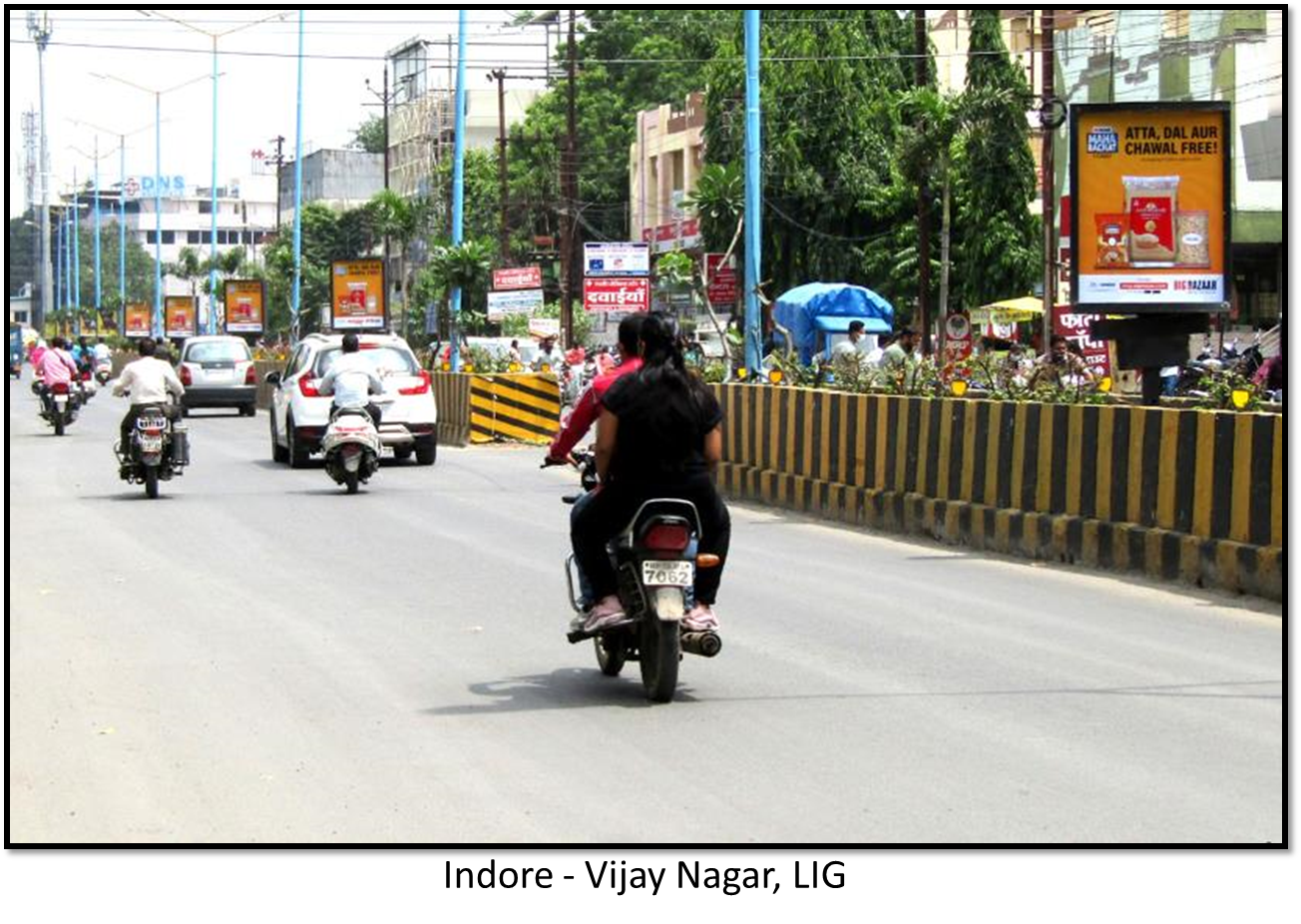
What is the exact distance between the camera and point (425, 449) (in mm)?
24234

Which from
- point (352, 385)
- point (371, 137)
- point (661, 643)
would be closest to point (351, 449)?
point (352, 385)

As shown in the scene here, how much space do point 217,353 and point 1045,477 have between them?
28.8 meters

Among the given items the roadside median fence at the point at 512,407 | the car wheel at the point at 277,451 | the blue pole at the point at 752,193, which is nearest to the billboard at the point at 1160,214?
the blue pole at the point at 752,193

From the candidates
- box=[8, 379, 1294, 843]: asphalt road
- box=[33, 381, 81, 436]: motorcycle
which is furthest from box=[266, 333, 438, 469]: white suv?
box=[8, 379, 1294, 843]: asphalt road

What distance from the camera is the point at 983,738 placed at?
23.4 ft

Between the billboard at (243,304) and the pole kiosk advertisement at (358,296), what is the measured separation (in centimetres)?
1799

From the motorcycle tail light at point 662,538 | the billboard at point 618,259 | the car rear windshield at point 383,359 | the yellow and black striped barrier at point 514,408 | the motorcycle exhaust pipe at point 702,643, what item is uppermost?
the billboard at point 618,259

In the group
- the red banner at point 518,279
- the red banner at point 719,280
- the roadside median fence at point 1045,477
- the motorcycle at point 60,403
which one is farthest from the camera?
the red banner at point 518,279

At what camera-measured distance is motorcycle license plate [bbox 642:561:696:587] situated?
785cm

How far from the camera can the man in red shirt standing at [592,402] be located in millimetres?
7871

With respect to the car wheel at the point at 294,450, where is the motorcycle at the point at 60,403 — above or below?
above

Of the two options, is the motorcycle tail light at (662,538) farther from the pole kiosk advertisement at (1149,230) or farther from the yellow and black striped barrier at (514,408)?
the yellow and black striped barrier at (514,408)

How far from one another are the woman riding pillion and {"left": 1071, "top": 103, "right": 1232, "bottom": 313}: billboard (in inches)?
231

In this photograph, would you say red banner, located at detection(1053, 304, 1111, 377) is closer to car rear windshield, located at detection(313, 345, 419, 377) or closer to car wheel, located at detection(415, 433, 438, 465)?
car wheel, located at detection(415, 433, 438, 465)
